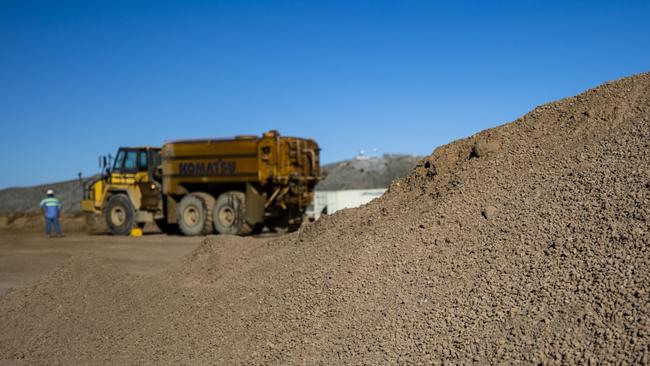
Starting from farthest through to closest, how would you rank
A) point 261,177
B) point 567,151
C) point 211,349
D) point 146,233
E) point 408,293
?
point 146,233
point 261,177
point 567,151
point 211,349
point 408,293

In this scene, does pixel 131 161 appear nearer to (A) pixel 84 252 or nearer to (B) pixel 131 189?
(B) pixel 131 189

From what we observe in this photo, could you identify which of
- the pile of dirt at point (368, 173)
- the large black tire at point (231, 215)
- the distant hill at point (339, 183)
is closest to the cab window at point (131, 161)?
the large black tire at point (231, 215)

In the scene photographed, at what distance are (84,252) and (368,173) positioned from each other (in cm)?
2402

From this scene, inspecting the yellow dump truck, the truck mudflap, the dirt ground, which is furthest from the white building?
the dirt ground

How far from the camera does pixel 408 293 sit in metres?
5.07

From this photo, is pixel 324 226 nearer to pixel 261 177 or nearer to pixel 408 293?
pixel 408 293

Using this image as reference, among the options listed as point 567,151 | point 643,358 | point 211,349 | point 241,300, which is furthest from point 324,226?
point 643,358

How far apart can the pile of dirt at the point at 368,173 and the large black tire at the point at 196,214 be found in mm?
14034

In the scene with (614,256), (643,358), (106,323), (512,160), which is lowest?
(106,323)

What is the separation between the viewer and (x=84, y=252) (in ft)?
38.6

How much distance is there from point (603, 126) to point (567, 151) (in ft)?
1.77

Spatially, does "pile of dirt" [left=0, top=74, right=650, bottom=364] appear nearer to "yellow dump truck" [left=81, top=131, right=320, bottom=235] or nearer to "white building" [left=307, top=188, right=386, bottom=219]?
"yellow dump truck" [left=81, top=131, right=320, bottom=235]

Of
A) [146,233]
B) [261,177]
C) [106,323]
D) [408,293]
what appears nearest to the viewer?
[408,293]

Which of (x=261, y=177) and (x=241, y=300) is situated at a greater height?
(x=261, y=177)
